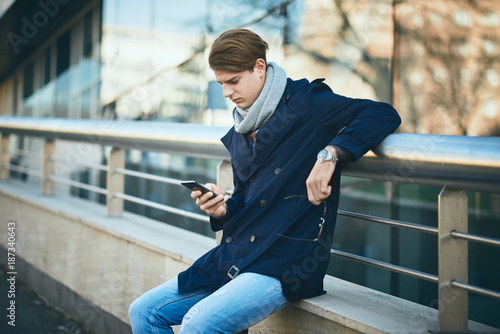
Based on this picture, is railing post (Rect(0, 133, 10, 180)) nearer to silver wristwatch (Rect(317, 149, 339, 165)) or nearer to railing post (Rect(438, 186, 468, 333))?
silver wristwatch (Rect(317, 149, 339, 165))

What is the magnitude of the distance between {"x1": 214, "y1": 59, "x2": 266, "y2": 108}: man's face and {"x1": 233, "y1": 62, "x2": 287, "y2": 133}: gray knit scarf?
4 cm

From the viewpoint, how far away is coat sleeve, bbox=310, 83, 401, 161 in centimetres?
200

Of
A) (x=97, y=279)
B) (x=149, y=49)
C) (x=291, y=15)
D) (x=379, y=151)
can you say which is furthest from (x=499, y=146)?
(x=149, y=49)

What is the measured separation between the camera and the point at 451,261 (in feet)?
6.14

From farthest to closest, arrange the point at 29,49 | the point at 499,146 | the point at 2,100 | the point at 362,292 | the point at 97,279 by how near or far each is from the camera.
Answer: the point at 2,100 → the point at 29,49 → the point at 97,279 → the point at 362,292 → the point at 499,146

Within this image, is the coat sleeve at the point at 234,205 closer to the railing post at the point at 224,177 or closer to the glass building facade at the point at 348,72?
the railing post at the point at 224,177

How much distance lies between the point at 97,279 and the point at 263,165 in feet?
7.47

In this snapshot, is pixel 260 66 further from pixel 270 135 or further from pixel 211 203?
pixel 211 203

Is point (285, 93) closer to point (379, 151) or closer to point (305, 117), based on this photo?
point (305, 117)

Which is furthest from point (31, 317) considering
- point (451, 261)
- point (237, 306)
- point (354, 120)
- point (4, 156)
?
point (451, 261)

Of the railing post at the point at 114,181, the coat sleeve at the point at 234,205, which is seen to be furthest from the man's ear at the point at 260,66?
the railing post at the point at 114,181

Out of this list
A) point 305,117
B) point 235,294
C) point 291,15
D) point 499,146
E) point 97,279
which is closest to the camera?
point 499,146

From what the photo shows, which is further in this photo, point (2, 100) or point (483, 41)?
point (2, 100)

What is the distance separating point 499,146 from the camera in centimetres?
164
